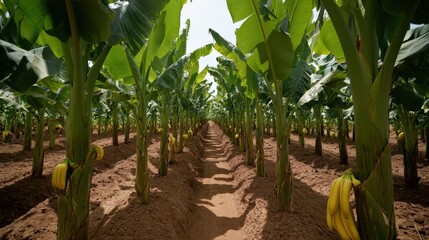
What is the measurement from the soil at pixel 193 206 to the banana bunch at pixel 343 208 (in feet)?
6.10

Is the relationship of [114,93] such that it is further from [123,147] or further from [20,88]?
[123,147]

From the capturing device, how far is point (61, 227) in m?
2.46

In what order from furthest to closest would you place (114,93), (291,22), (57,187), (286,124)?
(114,93) < (286,124) < (291,22) < (57,187)

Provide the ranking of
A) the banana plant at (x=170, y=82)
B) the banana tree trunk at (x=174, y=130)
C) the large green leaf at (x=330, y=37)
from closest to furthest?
1. the large green leaf at (x=330, y=37)
2. the banana plant at (x=170, y=82)
3. the banana tree trunk at (x=174, y=130)

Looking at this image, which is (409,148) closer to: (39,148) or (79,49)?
(79,49)

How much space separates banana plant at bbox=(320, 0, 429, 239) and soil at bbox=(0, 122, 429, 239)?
6.47ft

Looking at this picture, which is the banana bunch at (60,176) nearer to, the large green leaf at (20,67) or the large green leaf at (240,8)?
the large green leaf at (20,67)

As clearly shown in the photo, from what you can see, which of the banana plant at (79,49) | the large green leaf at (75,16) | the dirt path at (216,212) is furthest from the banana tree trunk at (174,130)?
the large green leaf at (75,16)

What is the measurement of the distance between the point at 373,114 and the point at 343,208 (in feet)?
2.30

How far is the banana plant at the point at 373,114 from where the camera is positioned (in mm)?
1669

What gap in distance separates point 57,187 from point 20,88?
1.18 m

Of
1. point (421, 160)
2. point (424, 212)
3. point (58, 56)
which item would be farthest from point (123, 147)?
point (421, 160)

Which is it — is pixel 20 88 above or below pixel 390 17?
below

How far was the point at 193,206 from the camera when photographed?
552 centimetres
